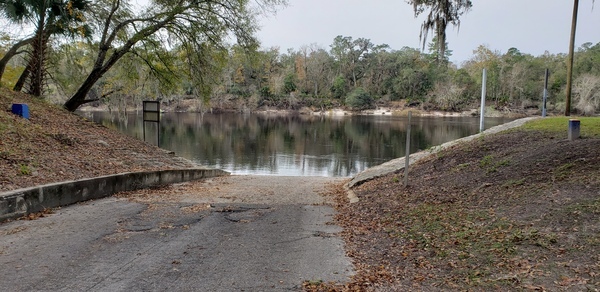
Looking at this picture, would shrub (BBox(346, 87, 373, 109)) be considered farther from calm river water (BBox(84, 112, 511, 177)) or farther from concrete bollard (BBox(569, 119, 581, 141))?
concrete bollard (BBox(569, 119, 581, 141))

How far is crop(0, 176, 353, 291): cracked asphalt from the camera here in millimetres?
4266

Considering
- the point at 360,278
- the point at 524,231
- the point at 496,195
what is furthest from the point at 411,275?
the point at 496,195

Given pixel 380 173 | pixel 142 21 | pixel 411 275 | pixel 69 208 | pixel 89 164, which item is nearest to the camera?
pixel 411 275

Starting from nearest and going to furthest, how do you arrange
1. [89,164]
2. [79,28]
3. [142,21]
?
[89,164]
[79,28]
[142,21]

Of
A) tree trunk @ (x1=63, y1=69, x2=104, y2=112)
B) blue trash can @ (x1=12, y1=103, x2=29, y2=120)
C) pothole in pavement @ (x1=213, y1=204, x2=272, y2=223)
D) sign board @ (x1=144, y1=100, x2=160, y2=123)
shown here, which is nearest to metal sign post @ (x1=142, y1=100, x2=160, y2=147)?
sign board @ (x1=144, y1=100, x2=160, y2=123)

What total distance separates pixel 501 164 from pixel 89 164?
961 centimetres

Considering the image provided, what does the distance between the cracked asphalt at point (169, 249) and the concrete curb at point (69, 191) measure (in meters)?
0.27

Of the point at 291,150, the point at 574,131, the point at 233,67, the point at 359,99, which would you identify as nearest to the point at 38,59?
the point at 233,67

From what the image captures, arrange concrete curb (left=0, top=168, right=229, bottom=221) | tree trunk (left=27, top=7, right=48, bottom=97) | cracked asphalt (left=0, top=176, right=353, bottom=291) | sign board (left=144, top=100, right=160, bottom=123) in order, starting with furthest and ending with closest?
sign board (left=144, top=100, right=160, bottom=123)
tree trunk (left=27, top=7, right=48, bottom=97)
concrete curb (left=0, top=168, right=229, bottom=221)
cracked asphalt (left=0, top=176, right=353, bottom=291)

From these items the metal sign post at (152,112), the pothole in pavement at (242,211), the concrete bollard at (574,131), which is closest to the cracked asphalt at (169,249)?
the pothole in pavement at (242,211)

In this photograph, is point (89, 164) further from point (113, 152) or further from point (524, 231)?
point (524, 231)

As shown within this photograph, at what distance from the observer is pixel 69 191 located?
7.92m

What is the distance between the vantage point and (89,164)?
33.9ft

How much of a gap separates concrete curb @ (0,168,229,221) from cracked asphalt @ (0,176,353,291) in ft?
0.89
